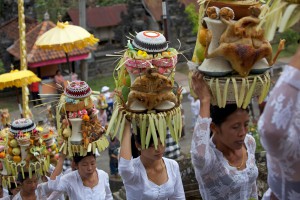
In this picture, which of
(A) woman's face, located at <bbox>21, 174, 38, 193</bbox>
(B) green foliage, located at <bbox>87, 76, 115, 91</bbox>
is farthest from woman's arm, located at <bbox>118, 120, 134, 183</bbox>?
(B) green foliage, located at <bbox>87, 76, 115, 91</bbox>

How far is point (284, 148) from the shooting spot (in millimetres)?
1689

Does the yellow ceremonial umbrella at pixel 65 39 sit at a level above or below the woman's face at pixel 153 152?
below

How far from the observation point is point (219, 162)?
10.3 feet

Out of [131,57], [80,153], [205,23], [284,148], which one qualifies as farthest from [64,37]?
[284,148]

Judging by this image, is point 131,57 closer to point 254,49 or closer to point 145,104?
point 145,104

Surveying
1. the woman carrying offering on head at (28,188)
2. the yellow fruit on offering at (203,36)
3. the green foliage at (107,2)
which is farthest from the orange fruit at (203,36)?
the green foliage at (107,2)

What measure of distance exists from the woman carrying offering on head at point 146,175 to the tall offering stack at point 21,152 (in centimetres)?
153

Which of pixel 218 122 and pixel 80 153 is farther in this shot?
pixel 80 153

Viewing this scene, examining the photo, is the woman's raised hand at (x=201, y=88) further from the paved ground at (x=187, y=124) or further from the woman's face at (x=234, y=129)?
the paved ground at (x=187, y=124)

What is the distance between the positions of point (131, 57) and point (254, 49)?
1.04 meters

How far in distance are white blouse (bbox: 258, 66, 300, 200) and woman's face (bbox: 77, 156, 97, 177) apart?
3.04 m

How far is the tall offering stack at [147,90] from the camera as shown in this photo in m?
3.49

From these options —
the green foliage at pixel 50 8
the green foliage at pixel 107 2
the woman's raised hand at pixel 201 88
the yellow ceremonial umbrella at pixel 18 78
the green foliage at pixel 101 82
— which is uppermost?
the woman's raised hand at pixel 201 88

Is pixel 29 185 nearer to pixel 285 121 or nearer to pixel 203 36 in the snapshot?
pixel 203 36
